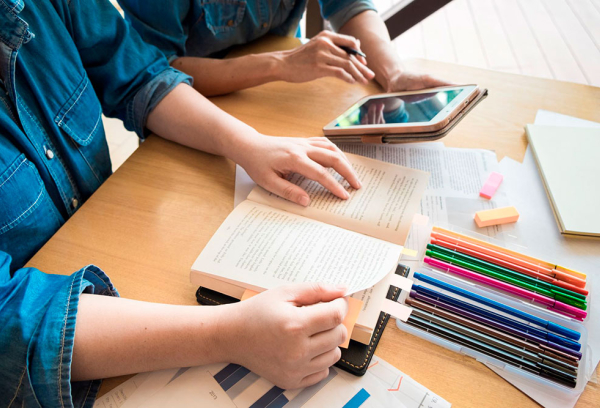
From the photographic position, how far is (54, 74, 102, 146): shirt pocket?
0.71 m

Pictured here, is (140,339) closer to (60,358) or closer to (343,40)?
(60,358)

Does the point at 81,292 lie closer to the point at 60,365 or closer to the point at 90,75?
the point at 60,365

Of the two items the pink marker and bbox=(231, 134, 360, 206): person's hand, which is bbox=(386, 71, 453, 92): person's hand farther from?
the pink marker

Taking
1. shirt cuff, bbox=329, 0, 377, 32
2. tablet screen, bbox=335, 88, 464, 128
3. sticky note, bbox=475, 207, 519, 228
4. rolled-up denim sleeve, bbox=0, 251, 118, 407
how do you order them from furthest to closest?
shirt cuff, bbox=329, 0, 377, 32 → tablet screen, bbox=335, 88, 464, 128 → sticky note, bbox=475, 207, 519, 228 → rolled-up denim sleeve, bbox=0, 251, 118, 407

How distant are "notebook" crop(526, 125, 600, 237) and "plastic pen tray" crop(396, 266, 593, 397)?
196mm

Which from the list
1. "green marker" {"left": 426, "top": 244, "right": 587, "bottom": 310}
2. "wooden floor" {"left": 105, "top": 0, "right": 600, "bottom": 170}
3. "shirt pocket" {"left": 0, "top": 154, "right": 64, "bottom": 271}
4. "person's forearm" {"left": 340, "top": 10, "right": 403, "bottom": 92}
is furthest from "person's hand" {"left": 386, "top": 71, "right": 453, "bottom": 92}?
"wooden floor" {"left": 105, "top": 0, "right": 600, "bottom": 170}

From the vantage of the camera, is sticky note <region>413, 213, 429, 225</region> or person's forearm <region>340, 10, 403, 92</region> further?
person's forearm <region>340, 10, 403, 92</region>

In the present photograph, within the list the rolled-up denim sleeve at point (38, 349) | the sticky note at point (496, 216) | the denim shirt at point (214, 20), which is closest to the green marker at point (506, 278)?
the sticky note at point (496, 216)

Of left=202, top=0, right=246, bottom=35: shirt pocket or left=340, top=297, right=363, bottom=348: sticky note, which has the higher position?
left=202, top=0, right=246, bottom=35: shirt pocket

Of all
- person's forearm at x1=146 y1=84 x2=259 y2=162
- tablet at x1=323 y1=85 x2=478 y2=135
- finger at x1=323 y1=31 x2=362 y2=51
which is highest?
finger at x1=323 y1=31 x2=362 y2=51

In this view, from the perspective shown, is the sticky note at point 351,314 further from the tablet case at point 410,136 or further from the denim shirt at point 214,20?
the denim shirt at point 214,20

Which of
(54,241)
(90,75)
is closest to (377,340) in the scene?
(54,241)

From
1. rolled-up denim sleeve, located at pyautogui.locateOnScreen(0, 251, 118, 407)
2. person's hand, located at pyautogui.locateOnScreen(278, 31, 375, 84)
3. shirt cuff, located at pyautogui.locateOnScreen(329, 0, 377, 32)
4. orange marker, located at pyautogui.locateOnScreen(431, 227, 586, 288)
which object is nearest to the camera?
rolled-up denim sleeve, located at pyautogui.locateOnScreen(0, 251, 118, 407)

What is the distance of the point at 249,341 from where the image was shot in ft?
1.58
